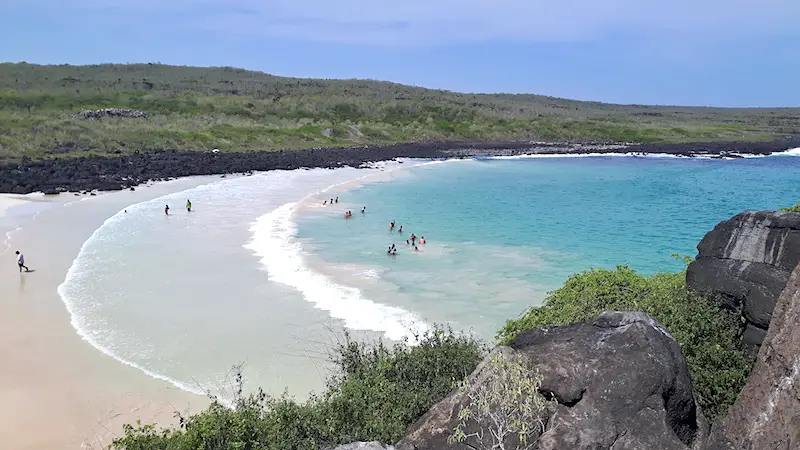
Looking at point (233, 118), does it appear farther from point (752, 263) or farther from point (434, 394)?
point (752, 263)

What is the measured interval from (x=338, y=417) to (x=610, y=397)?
3796 millimetres

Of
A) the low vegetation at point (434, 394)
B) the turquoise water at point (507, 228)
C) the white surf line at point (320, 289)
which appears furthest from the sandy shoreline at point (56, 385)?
the turquoise water at point (507, 228)

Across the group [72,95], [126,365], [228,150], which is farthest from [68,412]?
[72,95]

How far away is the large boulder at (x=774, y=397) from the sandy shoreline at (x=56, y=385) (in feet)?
33.1

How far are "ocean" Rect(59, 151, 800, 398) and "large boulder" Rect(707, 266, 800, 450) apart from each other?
8962 millimetres

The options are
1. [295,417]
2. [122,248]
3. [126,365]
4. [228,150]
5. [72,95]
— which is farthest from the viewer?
[72,95]

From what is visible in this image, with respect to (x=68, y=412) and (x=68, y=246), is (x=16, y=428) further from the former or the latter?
(x=68, y=246)

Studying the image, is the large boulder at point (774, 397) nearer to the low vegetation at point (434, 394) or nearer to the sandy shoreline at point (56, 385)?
the low vegetation at point (434, 394)

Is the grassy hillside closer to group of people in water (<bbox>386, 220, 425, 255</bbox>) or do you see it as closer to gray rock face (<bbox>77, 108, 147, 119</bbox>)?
gray rock face (<bbox>77, 108, 147, 119</bbox>)

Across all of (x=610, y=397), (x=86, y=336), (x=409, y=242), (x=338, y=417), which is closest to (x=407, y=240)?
(x=409, y=242)

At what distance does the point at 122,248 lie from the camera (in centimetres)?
2717

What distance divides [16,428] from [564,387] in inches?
434

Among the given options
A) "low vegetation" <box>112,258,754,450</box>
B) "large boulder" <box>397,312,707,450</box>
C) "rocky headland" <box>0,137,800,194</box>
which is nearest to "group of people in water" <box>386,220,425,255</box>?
"low vegetation" <box>112,258,754,450</box>

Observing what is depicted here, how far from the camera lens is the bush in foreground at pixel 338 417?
8.16 m
